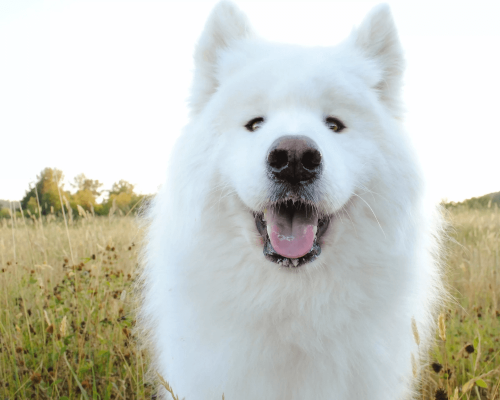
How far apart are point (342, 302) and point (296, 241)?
0.46m

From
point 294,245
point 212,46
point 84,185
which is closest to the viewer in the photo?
point 294,245

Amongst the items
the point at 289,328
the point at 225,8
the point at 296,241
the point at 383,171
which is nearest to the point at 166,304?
the point at 289,328

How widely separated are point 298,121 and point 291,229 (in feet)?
1.82

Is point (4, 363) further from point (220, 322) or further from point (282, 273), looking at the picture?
point (282, 273)

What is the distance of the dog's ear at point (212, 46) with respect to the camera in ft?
8.25

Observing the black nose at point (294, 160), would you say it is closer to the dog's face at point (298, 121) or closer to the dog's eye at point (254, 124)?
the dog's face at point (298, 121)

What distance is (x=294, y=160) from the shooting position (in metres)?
1.84

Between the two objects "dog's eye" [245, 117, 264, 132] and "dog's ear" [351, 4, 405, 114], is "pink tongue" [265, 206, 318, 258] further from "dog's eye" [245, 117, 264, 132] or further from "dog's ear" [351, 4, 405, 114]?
"dog's ear" [351, 4, 405, 114]

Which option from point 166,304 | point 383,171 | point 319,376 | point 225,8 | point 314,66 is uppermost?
point 225,8

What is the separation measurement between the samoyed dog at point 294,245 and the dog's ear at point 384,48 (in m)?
0.21

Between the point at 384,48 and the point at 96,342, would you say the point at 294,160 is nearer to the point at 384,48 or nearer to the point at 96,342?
the point at 384,48

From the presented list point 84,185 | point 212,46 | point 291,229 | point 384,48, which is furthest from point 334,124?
point 84,185

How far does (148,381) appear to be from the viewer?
3086 mm

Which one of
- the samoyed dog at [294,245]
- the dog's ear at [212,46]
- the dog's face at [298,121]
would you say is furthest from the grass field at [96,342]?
the dog's ear at [212,46]
